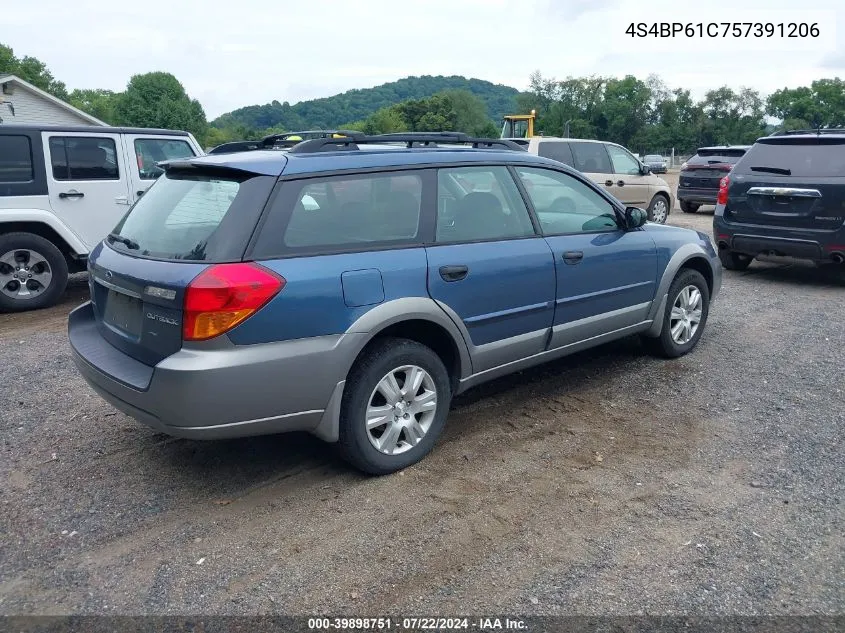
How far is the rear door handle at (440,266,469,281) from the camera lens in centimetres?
383

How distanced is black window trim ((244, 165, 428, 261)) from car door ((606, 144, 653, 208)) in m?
10.2

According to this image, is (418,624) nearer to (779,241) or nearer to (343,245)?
(343,245)

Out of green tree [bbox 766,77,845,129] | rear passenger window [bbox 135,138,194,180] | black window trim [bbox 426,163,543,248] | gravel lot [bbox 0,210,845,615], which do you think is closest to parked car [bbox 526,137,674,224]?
rear passenger window [bbox 135,138,194,180]

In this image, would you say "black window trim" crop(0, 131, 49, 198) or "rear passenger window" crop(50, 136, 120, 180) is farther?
"rear passenger window" crop(50, 136, 120, 180)

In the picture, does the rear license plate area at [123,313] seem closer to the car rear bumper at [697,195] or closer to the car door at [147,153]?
the car door at [147,153]

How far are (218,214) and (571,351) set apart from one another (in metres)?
2.49

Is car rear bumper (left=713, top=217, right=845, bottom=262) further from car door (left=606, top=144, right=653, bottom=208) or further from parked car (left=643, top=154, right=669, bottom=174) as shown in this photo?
parked car (left=643, top=154, right=669, bottom=174)

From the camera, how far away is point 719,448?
4078 mm

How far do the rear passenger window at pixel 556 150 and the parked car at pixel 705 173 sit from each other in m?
4.82

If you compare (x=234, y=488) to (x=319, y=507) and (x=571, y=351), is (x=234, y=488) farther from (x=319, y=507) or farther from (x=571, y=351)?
(x=571, y=351)

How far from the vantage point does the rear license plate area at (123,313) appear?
136 inches

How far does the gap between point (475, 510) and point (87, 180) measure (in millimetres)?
6375

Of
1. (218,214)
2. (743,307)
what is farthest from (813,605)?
(743,307)

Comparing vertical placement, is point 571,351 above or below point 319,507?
above
